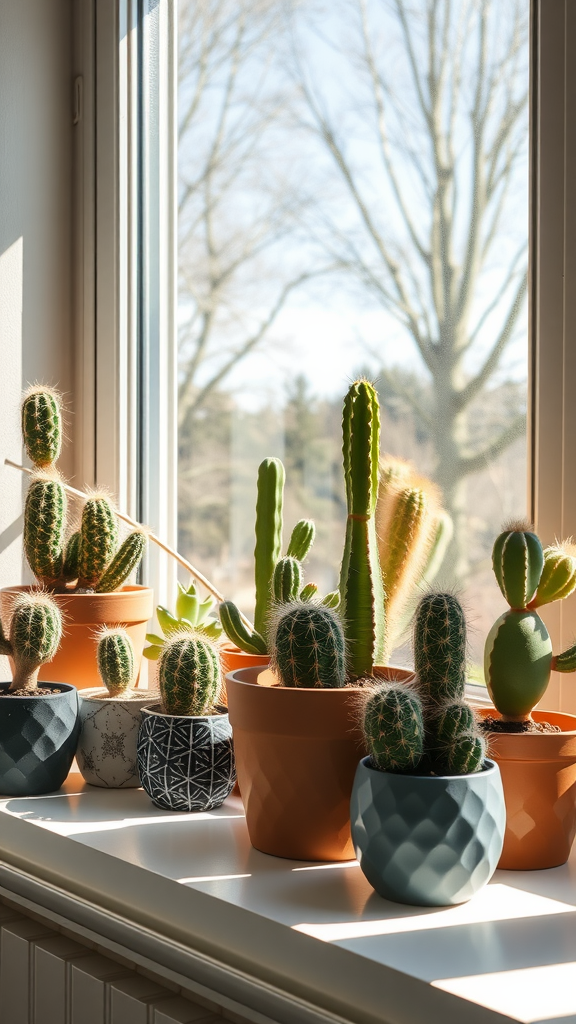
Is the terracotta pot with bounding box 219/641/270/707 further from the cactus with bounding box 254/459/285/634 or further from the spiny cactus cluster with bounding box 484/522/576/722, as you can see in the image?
the spiny cactus cluster with bounding box 484/522/576/722

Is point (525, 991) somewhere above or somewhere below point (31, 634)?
below

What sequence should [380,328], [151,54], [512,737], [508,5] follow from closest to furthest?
[512,737] < [508,5] < [380,328] < [151,54]

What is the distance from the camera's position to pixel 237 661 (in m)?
1.06

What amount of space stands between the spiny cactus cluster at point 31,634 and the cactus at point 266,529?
0.75 feet

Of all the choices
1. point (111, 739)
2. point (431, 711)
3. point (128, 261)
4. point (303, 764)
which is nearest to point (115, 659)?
point (111, 739)

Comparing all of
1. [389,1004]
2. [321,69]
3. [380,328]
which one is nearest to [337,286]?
[380,328]

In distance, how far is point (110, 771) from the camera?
109 cm

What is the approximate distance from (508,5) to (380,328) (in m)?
0.38

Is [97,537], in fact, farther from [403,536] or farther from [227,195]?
[227,195]

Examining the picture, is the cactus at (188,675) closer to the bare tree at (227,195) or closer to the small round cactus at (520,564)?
the small round cactus at (520,564)

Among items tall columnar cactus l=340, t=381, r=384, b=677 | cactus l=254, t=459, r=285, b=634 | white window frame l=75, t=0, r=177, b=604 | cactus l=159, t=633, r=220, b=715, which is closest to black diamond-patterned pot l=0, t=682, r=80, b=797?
cactus l=159, t=633, r=220, b=715

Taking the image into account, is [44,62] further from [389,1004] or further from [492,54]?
[389,1004]

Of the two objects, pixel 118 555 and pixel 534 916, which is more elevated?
pixel 118 555

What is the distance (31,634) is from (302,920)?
462 millimetres
